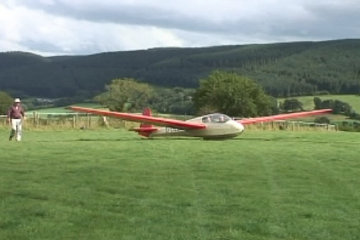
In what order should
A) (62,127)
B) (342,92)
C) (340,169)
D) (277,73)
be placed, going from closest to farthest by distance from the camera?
(340,169) → (62,127) → (342,92) → (277,73)

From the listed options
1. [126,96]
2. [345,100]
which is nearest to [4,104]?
[126,96]

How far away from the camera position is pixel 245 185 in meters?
12.0

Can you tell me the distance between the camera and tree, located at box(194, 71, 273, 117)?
283 feet

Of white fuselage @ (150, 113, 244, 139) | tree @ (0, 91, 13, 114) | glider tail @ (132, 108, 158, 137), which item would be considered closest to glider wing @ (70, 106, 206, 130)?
white fuselage @ (150, 113, 244, 139)

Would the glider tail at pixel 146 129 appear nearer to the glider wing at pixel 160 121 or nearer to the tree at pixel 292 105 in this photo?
the glider wing at pixel 160 121

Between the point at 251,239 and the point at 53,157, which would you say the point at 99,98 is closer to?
the point at 53,157

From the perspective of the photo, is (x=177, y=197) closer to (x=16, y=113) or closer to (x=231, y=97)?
(x=16, y=113)

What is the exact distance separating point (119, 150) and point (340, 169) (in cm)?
738

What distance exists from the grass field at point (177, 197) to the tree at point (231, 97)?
67.8 m

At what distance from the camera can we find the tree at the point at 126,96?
8707 cm

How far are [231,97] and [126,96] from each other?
14464 mm

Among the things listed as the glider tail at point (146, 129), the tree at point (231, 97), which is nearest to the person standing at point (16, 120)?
the glider tail at point (146, 129)

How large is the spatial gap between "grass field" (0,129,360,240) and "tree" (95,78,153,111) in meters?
70.0

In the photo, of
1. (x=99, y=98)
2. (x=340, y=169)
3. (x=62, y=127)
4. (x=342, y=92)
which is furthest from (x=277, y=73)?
(x=340, y=169)
